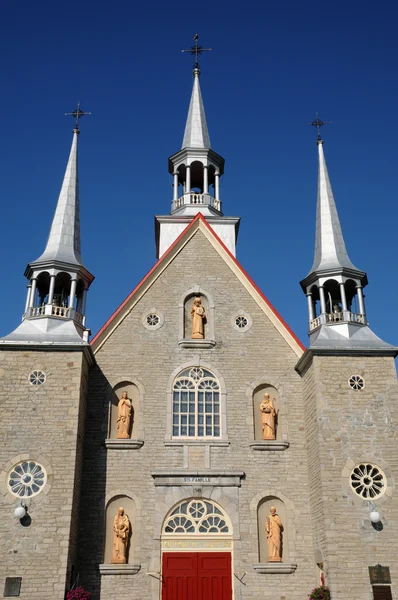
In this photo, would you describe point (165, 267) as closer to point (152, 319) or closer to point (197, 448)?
point (152, 319)

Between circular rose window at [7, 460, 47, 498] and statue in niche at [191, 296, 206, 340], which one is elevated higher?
statue in niche at [191, 296, 206, 340]

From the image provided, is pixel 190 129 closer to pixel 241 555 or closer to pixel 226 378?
pixel 226 378

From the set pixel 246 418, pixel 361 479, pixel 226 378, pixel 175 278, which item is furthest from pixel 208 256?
pixel 361 479

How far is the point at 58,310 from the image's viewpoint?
2148 cm

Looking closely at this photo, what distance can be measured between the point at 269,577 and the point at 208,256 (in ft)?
35.6

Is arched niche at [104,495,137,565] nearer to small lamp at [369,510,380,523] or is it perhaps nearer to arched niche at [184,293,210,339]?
arched niche at [184,293,210,339]

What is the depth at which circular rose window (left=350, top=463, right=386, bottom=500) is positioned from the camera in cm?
1833

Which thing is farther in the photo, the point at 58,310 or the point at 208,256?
the point at 208,256

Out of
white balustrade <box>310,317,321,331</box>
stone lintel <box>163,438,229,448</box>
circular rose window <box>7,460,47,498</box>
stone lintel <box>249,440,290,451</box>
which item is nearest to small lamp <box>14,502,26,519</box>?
circular rose window <box>7,460,47,498</box>

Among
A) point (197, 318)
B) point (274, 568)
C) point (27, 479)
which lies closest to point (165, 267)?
point (197, 318)

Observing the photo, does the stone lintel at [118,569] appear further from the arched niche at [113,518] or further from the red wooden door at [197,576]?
the red wooden door at [197,576]

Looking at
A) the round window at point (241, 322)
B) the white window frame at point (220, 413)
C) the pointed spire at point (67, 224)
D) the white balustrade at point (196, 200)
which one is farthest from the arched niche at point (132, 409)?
the white balustrade at point (196, 200)

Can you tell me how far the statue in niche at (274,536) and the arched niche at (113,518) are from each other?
12.9ft

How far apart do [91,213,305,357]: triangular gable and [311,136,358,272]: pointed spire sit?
7.38 ft
